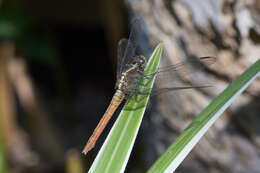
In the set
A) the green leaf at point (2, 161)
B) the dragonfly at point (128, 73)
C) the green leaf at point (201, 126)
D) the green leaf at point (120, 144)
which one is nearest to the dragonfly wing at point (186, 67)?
the dragonfly at point (128, 73)

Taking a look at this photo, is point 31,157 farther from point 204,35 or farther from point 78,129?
point 204,35

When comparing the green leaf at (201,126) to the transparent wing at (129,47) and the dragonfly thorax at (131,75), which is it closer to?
the dragonfly thorax at (131,75)

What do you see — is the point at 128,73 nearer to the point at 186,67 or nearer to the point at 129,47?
the point at 129,47

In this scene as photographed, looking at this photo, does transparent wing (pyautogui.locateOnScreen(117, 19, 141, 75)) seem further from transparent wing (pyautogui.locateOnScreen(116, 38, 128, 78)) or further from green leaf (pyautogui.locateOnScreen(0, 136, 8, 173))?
green leaf (pyautogui.locateOnScreen(0, 136, 8, 173))

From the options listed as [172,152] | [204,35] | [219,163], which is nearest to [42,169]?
[219,163]

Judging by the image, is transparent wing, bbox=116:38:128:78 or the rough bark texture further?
transparent wing, bbox=116:38:128:78

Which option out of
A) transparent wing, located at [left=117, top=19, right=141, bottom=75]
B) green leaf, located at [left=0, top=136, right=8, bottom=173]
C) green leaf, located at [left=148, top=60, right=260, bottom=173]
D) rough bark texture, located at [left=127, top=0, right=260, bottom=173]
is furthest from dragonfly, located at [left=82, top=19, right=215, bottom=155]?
green leaf, located at [left=0, top=136, right=8, bottom=173]

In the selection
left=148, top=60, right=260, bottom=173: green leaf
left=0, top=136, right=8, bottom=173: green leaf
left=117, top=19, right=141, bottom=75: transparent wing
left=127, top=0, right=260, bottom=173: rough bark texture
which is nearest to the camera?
left=148, top=60, right=260, bottom=173: green leaf

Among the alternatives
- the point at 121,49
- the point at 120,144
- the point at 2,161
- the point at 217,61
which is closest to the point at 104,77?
the point at 2,161
